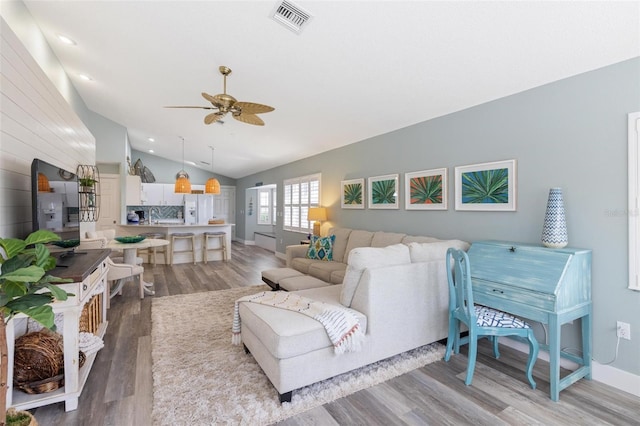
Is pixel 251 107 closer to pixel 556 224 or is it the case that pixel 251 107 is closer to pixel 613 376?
pixel 556 224

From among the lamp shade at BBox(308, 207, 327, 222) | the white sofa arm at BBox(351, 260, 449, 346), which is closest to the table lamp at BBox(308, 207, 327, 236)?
the lamp shade at BBox(308, 207, 327, 222)

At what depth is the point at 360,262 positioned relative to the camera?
2336 millimetres

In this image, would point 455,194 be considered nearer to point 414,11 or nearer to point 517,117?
point 517,117

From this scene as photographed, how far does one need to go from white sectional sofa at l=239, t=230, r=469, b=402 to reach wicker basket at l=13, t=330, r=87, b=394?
1260 mm

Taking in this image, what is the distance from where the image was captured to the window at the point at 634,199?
215 cm

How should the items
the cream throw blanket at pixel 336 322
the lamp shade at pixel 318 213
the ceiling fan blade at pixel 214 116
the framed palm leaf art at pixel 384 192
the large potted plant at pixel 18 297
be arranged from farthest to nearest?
the lamp shade at pixel 318 213 → the framed palm leaf art at pixel 384 192 → the ceiling fan blade at pixel 214 116 → the cream throw blanket at pixel 336 322 → the large potted plant at pixel 18 297

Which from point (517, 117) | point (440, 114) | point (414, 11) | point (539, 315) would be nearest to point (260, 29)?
point (414, 11)

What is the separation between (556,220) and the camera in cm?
239

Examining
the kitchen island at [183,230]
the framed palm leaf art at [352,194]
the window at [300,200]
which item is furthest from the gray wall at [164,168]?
the framed palm leaf art at [352,194]

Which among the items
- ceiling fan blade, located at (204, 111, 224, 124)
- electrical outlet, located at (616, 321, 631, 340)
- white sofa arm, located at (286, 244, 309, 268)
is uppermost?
ceiling fan blade, located at (204, 111, 224, 124)

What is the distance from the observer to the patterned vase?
7.81 feet

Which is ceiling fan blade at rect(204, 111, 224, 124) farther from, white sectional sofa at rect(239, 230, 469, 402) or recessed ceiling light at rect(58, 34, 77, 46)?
white sectional sofa at rect(239, 230, 469, 402)

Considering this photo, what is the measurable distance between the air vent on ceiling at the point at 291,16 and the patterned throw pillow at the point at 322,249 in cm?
314

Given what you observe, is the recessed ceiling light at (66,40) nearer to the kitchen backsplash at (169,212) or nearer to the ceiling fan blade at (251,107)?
the ceiling fan blade at (251,107)
